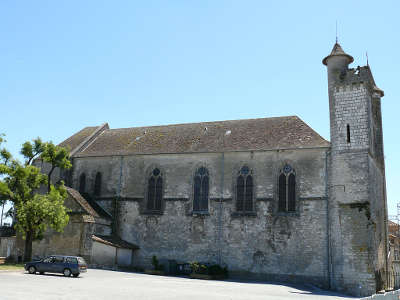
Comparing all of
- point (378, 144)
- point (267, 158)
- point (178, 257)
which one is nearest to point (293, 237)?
point (267, 158)

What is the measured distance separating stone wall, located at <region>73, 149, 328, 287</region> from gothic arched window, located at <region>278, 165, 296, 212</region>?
373mm

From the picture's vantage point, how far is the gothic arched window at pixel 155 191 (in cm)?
3425

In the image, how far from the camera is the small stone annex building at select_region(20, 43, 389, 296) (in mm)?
28266

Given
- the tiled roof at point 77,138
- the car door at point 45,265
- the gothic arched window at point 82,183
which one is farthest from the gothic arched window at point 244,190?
the tiled roof at point 77,138

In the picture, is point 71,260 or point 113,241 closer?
point 71,260

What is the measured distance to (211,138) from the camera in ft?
114

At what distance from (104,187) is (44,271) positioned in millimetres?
12296

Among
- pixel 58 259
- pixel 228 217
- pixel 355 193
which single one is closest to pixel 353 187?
pixel 355 193

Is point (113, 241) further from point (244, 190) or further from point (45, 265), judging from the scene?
point (244, 190)

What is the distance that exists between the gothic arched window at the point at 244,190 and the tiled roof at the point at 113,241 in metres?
8.85

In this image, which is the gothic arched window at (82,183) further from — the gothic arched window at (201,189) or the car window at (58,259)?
the car window at (58,259)

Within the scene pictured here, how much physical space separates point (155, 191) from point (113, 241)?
5009mm

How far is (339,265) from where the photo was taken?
27594 millimetres

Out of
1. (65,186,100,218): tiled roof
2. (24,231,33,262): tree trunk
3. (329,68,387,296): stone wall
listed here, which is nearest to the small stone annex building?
(329,68,387,296): stone wall
